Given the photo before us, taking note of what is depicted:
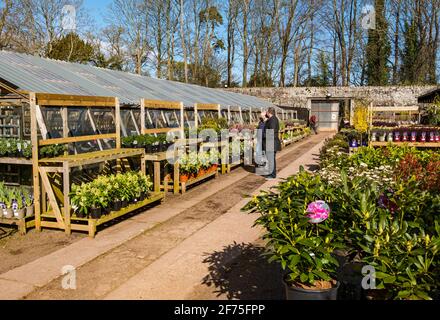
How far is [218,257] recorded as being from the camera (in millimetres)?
4465

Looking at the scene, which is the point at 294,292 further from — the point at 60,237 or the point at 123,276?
the point at 60,237

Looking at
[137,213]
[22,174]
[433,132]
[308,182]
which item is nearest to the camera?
[308,182]

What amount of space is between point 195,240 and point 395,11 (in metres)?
35.1

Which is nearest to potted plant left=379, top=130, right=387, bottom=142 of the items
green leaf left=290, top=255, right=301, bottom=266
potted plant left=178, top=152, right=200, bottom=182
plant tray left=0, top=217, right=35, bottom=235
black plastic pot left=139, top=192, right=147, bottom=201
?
potted plant left=178, top=152, right=200, bottom=182

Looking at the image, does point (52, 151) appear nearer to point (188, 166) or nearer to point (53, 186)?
point (53, 186)

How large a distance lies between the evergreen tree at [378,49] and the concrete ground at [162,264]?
31329 millimetres

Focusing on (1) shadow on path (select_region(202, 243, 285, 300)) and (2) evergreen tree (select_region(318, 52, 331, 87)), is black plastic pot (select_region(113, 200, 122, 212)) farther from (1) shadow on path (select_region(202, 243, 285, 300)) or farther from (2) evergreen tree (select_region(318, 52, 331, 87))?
(2) evergreen tree (select_region(318, 52, 331, 87))

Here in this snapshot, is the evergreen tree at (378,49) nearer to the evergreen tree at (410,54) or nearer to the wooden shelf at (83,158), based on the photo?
the evergreen tree at (410,54)

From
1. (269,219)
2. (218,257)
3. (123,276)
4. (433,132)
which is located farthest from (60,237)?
(433,132)

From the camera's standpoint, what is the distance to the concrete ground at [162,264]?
3594 mm

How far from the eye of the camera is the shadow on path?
11.5ft

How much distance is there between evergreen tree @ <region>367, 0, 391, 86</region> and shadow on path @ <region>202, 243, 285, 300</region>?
106 feet

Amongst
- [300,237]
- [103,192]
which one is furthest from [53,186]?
[300,237]

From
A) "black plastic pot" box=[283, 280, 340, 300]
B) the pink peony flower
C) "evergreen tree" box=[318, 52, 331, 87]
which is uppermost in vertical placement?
"evergreen tree" box=[318, 52, 331, 87]
